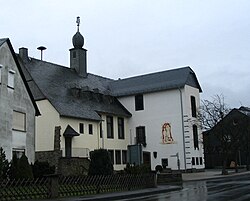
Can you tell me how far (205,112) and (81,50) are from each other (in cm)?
1757

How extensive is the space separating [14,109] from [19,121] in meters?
1.26

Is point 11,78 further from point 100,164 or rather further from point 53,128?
point 100,164

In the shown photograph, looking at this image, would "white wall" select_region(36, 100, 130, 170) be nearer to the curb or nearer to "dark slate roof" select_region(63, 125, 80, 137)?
"dark slate roof" select_region(63, 125, 80, 137)

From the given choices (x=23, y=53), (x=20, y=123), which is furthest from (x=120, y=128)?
(x=20, y=123)

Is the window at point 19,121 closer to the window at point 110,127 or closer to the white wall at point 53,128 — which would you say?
the white wall at point 53,128

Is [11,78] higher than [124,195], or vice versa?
[11,78]

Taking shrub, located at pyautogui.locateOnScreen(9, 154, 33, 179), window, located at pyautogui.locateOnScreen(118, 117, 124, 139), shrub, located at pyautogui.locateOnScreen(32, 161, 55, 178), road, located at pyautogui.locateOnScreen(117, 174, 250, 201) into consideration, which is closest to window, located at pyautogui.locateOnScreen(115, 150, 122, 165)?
window, located at pyautogui.locateOnScreen(118, 117, 124, 139)

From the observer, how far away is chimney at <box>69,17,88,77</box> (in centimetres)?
5569

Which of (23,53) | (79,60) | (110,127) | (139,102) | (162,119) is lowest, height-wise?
(110,127)

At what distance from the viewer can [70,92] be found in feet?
160

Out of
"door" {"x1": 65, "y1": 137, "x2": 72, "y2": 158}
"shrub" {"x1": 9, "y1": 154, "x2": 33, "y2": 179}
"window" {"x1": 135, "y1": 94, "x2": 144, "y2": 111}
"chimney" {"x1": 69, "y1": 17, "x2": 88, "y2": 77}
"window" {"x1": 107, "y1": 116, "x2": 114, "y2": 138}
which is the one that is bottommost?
"shrub" {"x1": 9, "y1": 154, "x2": 33, "y2": 179}

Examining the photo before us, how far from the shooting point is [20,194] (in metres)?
20.2

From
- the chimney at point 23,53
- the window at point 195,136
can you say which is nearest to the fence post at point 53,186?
the chimney at point 23,53

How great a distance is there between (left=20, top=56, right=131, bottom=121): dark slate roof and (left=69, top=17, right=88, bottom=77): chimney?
2.82 feet
